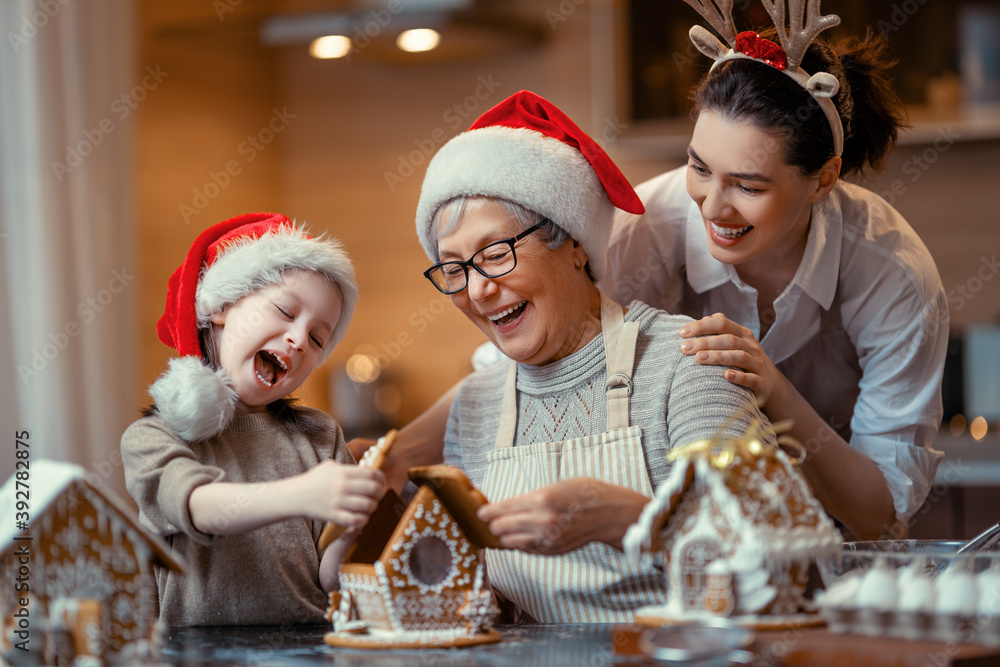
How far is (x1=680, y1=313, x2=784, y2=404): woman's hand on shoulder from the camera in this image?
1.54 metres

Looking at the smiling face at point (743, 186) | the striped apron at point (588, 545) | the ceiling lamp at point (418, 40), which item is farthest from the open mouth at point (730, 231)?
the ceiling lamp at point (418, 40)

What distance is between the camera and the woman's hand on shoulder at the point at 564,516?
1133 mm

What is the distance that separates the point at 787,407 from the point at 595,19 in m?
2.78

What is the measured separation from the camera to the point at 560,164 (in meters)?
1.67

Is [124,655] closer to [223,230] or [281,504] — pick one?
[281,504]

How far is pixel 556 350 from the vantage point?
1.64m

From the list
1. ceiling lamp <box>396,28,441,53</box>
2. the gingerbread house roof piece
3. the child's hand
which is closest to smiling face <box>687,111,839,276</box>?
the child's hand

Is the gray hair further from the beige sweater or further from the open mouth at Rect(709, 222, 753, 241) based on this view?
the beige sweater

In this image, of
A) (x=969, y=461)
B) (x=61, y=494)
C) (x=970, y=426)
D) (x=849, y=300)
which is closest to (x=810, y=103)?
(x=849, y=300)

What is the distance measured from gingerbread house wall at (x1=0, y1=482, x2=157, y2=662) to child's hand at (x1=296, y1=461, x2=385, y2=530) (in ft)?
0.61

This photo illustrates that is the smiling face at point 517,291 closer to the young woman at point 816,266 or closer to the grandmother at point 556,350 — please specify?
the grandmother at point 556,350

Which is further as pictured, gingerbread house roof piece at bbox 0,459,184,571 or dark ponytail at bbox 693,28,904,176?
dark ponytail at bbox 693,28,904,176

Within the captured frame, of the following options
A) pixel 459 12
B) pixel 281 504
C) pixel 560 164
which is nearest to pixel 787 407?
pixel 560 164

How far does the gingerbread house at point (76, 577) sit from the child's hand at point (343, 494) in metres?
0.16
